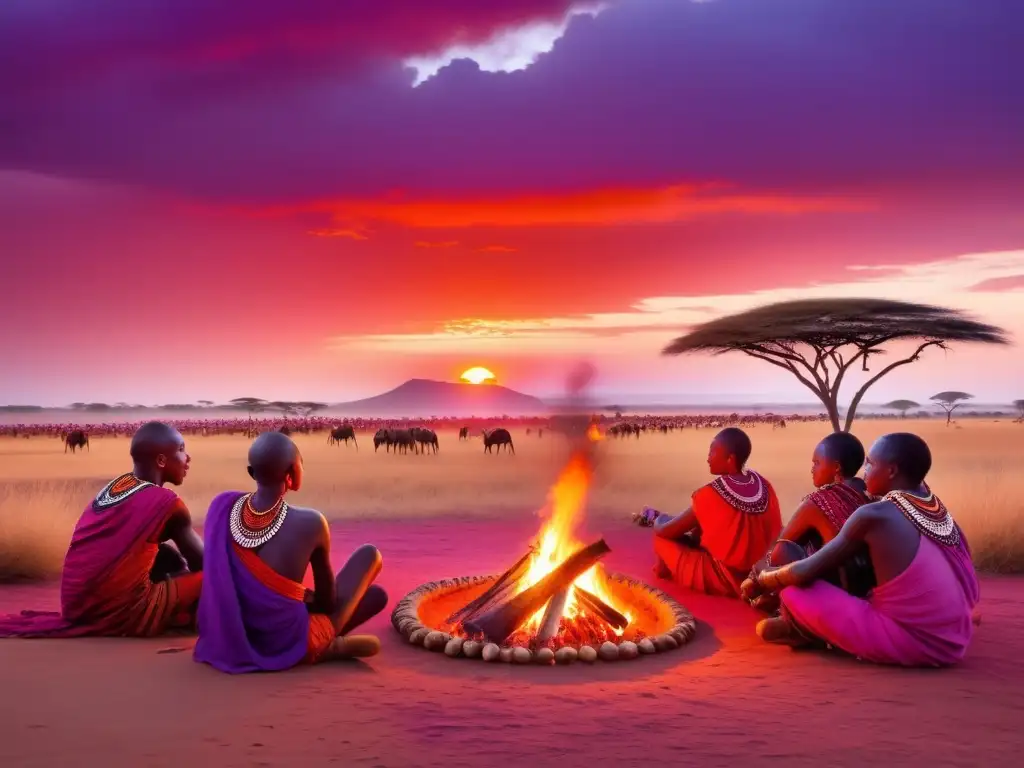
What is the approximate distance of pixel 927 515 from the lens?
21.2 feet

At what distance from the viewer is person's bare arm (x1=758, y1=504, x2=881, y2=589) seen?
6355mm

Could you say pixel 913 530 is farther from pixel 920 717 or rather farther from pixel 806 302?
pixel 806 302

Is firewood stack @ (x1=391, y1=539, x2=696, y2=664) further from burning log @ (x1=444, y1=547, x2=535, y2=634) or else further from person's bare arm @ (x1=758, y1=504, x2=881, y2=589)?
person's bare arm @ (x1=758, y1=504, x2=881, y2=589)

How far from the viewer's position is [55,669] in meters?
6.57

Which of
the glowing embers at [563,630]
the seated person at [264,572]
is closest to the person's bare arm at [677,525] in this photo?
the glowing embers at [563,630]

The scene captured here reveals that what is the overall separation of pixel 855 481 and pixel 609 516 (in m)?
9.86

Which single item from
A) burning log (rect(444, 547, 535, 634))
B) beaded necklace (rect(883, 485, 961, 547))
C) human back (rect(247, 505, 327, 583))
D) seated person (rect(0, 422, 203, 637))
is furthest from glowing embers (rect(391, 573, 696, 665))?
Result: beaded necklace (rect(883, 485, 961, 547))

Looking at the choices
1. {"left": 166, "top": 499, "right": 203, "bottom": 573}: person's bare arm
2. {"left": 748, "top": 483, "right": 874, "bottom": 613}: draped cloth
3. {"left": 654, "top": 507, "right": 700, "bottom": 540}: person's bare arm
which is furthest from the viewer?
{"left": 654, "top": 507, "right": 700, "bottom": 540}: person's bare arm

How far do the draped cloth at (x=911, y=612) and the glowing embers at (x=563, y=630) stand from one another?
1257 millimetres

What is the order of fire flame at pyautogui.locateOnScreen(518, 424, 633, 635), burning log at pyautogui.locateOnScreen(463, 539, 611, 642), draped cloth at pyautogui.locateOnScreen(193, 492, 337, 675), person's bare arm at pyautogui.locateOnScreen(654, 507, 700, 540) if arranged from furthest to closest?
1. person's bare arm at pyautogui.locateOnScreen(654, 507, 700, 540)
2. fire flame at pyautogui.locateOnScreen(518, 424, 633, 635)
3. burning log at pyautogui.locateOnScreen(463, 539, 611, 642)
4. draped cloth at pyautogui.locateOnScreen(193, 492, 337, 675)

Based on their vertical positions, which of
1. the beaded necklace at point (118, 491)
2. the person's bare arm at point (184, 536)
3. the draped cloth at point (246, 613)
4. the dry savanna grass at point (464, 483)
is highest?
the beaded necklace at point (118, 491)

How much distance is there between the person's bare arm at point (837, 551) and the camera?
636 centimetres

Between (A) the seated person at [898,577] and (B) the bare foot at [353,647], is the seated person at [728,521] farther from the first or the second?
(B) the bare foot at [353,647]

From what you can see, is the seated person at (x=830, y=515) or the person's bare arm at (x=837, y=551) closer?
the person's bare arm at (x=837, y=551)
